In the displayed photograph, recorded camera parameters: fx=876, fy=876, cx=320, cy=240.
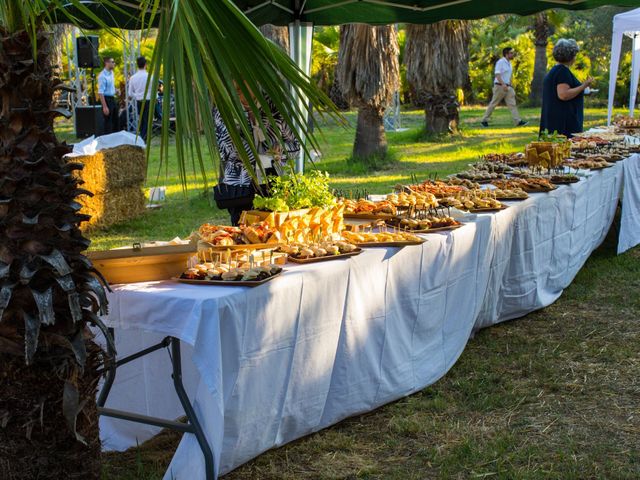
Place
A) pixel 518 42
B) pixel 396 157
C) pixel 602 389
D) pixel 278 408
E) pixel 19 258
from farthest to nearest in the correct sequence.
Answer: pixel 518 42 → pixel 396 157 → pixel 602 389 → pixel 278 408 → pixel 19 258

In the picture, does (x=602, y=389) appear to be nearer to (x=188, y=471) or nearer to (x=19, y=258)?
(x=188, y=471)

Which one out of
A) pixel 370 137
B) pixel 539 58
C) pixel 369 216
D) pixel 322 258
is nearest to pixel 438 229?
pixel 369 216

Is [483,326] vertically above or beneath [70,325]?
beneath

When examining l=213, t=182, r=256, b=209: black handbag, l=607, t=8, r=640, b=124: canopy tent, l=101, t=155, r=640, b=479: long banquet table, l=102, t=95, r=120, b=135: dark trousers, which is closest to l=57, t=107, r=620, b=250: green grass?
l=213, t=182, r=256, b=209: black handbag

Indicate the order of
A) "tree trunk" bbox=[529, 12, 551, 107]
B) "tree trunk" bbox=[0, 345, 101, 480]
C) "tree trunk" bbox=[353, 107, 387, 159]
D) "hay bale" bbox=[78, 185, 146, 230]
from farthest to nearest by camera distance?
"tree trunk" bbox=[529, 12, 551, 107] < "tree trunk" bbox=[353, 107, 387, 159] < "hay bale" bbox=[78, 185, 146, 230] < "tree trunk" bbox=[0, 345, 101, 480]

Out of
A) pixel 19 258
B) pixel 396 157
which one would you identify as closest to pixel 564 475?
pixel 19 258

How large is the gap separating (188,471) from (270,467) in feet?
1.60

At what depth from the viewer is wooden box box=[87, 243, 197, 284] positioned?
3.19 m

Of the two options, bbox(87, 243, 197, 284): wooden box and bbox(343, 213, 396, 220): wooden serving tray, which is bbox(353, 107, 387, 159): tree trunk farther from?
bbox(87, 243, 197, 284): wooden box

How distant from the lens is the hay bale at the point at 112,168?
838 centimetres

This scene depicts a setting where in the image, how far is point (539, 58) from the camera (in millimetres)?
26938

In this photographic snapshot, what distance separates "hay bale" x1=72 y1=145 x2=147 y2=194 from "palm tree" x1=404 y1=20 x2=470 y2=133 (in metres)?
8.23

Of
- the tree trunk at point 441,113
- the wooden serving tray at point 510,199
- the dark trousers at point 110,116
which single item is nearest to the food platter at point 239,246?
the wooden serving tray at point 510,199

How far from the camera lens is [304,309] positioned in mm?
3416
